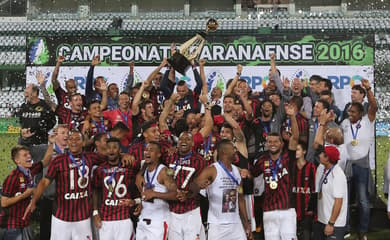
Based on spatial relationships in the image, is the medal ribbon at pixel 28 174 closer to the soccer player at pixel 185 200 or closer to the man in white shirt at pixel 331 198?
the soccer player at pixel 185 200

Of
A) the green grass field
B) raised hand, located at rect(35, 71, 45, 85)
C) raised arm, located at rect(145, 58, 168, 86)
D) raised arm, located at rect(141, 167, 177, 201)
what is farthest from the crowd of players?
the green grass field

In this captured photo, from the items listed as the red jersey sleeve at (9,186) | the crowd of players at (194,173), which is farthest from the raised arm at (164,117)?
the red jersey sleeve at (9,186)

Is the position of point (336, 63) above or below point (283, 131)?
above

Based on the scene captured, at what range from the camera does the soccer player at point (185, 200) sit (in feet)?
19.4

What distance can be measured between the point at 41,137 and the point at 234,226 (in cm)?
369

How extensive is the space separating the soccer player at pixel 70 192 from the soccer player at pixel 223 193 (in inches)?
52.7

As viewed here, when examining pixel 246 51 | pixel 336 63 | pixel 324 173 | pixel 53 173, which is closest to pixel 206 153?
pixel 324 173

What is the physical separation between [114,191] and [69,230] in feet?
2.23

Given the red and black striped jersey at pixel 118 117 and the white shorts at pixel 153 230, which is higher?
the red and black striped jersey at pixel 118 117

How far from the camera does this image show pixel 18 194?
19.9ft

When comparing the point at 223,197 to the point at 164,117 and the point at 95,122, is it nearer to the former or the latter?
the point at 164,117

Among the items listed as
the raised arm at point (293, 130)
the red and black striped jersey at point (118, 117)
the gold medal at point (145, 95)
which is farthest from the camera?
the gold medal at point (145, 95)

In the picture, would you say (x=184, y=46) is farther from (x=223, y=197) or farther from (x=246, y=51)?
(x=223, y=197)

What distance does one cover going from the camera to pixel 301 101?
25.1ft
